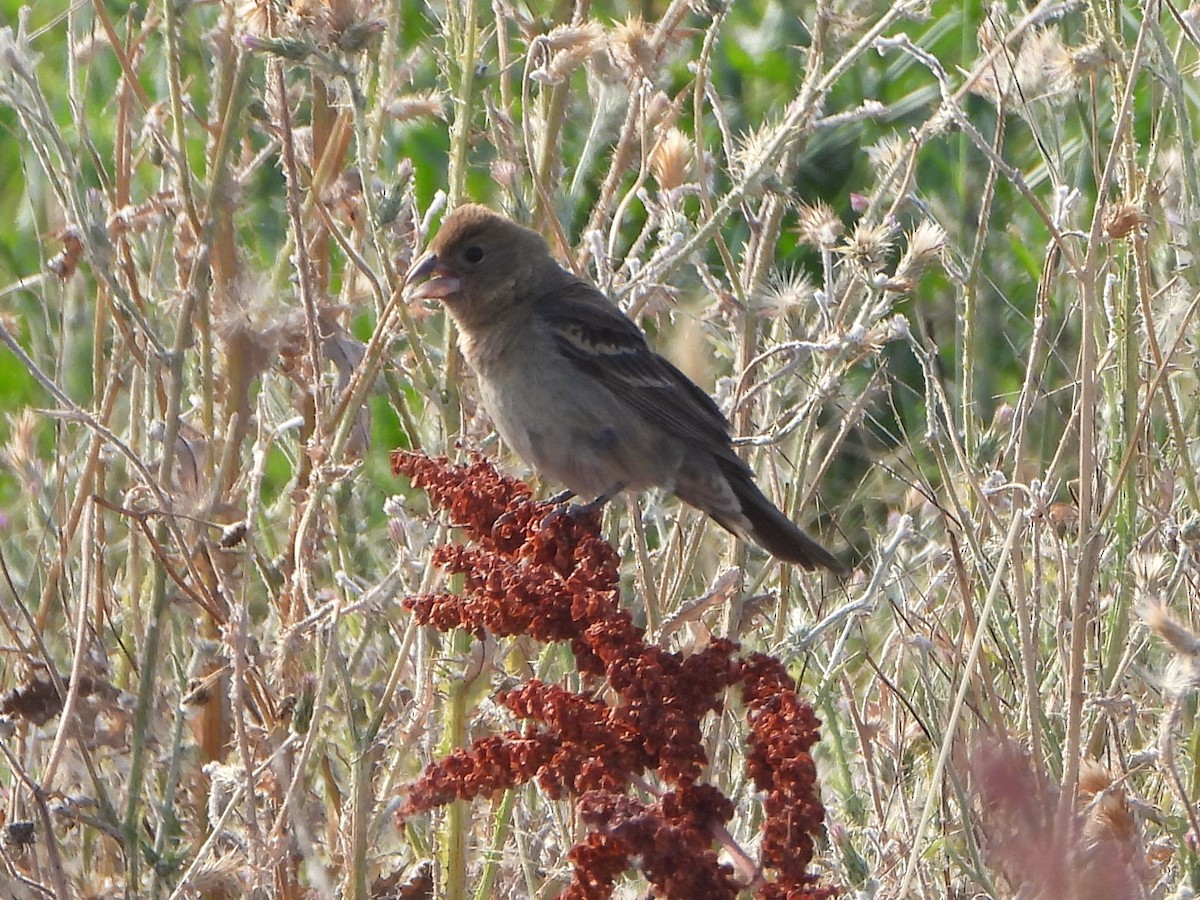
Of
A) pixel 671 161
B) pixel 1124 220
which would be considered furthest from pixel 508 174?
pixel 1124 220

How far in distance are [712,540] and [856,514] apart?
154 centimetres

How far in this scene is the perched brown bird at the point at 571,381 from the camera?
4234mm

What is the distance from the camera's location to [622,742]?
8.00 feet

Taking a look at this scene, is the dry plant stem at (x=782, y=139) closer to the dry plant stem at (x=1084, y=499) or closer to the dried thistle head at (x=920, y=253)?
the dried thistle head at (x=920, y=253)

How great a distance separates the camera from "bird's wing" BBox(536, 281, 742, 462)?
14.6ft

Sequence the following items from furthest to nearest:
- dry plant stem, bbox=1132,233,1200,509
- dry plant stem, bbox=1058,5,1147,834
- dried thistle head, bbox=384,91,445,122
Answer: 1. dried thistle head, bbox=384,91,445,122
2. dry plant stem, bbox=1132,233,1200,509
3. dry plant stem, bbox=1058,5,1147,834

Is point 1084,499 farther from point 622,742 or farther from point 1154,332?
point 622,742

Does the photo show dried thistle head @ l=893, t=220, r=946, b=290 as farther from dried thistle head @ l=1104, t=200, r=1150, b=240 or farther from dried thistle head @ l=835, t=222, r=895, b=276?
dried thistle head @ l=1104, t=200, r=1150, b=240

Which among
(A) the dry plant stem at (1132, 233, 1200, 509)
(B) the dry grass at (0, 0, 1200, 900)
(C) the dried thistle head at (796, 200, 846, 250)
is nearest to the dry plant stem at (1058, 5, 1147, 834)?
(B) the dry grass at (0, 0, 1200, 900)

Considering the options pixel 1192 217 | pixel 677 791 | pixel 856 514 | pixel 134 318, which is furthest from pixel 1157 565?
pixel 856 514

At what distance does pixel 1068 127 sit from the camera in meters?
7.71

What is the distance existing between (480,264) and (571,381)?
1.27 feet

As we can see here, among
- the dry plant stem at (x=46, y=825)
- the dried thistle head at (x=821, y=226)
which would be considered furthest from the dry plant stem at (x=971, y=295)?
the dry plant stem at (x=46, y=825)

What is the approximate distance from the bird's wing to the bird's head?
4.2 inches
